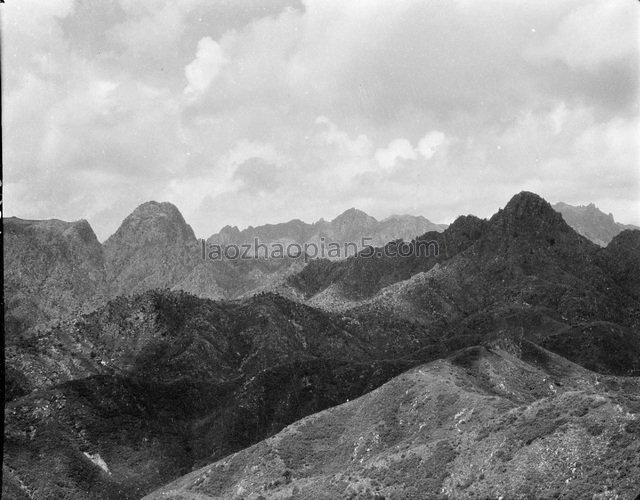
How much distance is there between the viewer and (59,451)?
504 ft

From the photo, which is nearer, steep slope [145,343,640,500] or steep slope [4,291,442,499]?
steep slope [145,343,640,500]

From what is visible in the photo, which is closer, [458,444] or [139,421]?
[458,444]

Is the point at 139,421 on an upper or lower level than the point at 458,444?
lower

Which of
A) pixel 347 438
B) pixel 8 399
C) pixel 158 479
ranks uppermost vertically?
pixel 8 399

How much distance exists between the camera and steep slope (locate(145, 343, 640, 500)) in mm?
70000

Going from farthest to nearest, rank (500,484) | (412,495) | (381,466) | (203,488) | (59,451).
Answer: (59,451)
(203,488)
(381,466)
(412,495)
(500,484)

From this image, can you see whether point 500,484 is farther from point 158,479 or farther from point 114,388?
point 114,388

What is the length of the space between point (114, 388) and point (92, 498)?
43066 mm

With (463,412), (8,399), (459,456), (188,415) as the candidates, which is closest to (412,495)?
(459,456)

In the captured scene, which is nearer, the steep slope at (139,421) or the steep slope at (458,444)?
the steep slope at (458,444)

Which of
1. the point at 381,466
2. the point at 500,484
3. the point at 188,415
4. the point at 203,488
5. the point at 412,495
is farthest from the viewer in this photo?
the point at 188,415

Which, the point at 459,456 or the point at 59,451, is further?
the point at 59,451

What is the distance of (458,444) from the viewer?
3501 inches

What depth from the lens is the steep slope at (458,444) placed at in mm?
70000
